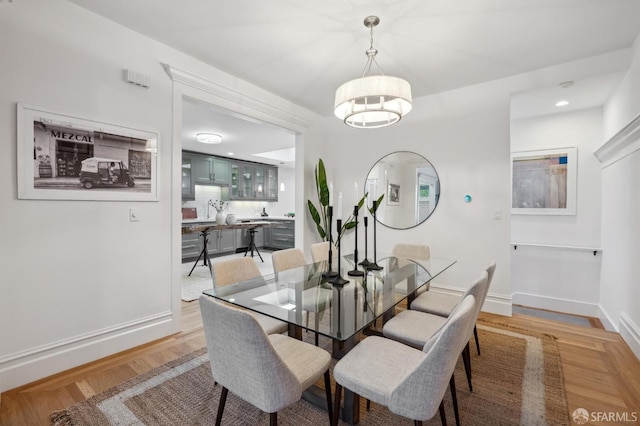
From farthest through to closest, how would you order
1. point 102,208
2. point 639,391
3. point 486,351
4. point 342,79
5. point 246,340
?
point 342,79, point 486,351, point 102,208, point 639,391, point 246,340

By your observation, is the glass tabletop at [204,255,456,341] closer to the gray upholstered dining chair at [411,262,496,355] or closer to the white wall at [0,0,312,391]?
the gray upholstered dining chair at [411,262,496,355]

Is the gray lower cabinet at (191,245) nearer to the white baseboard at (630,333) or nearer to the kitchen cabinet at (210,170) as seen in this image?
the kitchen cabinet at (210,170)

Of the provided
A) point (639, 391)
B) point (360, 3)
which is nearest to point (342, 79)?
point (360, 3)

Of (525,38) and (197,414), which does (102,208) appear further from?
(525,38)

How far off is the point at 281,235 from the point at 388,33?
570cm

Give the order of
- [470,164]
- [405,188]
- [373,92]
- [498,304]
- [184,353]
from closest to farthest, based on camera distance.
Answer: [373,92]
[184,353]
[498,304]
[470,164]
[405,188]

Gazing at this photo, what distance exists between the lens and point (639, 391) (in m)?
1.85

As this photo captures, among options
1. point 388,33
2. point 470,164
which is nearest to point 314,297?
point 388,33

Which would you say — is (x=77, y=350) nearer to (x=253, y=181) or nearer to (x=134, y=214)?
(x=134, y=214)

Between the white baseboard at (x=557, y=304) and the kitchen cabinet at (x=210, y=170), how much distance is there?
20.1 ft

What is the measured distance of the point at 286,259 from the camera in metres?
2.67

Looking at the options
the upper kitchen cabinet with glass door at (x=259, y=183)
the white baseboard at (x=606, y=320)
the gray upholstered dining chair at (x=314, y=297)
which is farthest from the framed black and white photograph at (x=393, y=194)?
the upper kitchen cabinet with glass door at (x=259, y=183)

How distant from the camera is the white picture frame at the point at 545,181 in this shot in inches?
138

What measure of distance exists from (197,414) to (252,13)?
2596 millimetres
